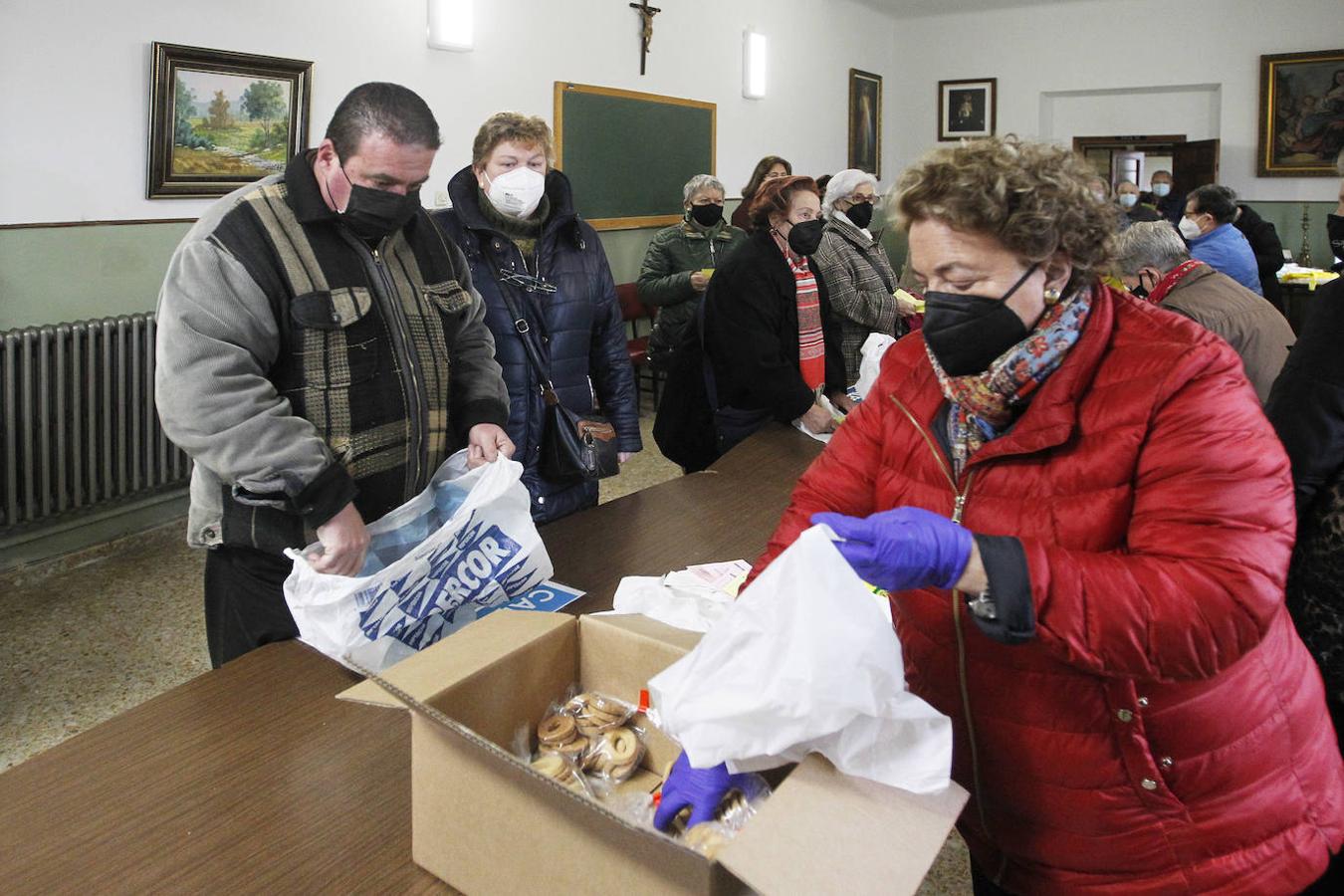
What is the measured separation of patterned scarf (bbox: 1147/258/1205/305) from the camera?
10.8 ft

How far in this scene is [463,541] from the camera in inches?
60.1

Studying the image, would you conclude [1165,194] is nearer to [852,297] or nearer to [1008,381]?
[852,297]

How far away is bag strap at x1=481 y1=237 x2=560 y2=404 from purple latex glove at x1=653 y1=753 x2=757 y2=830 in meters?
1.54

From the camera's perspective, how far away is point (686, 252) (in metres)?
5.51

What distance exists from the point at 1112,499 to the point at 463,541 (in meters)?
0.93

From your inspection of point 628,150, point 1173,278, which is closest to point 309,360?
point 1173,278

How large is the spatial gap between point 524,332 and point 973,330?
4.91ft

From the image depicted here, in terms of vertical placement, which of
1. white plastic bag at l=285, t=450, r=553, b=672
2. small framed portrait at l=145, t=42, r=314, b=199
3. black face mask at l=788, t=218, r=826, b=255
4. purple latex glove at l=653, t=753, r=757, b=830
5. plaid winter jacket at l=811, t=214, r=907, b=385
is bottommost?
purple latex glove at l=653, t=753, r=757, b=830

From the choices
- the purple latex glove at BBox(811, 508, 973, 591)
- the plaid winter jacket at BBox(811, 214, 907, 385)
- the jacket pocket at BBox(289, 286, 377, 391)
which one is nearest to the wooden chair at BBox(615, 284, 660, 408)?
the plaid winter jacket at BBox(811, 214, 907, 385)

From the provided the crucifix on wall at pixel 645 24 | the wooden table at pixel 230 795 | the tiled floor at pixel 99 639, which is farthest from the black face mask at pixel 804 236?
the crucifix on wall at pixel 645 24

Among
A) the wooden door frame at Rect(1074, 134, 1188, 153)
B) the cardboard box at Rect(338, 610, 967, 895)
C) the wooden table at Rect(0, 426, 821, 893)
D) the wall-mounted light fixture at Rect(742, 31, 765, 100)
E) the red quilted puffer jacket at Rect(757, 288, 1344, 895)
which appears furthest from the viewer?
the wooden door frame at Rect(1074, 134, 1188, 153)

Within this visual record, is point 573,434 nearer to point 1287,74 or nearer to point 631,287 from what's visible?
point 631,287

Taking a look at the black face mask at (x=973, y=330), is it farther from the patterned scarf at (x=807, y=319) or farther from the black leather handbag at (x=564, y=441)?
the patterned scarf at (x=807, y=319)

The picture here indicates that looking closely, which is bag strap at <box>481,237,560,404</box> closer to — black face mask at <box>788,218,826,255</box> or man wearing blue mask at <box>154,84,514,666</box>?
man wearing blue mask at <box>154,84,514,666</box>
